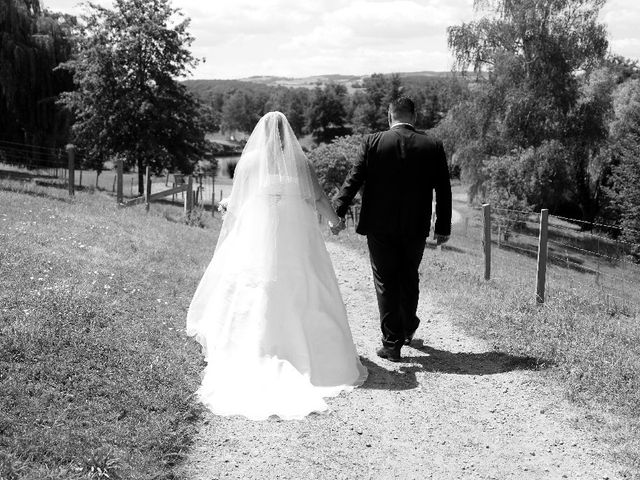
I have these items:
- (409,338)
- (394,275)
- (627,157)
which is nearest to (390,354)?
(409,338)

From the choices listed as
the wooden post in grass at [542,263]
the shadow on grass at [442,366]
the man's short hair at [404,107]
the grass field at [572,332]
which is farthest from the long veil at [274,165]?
the wooden post in grass at [542,263]

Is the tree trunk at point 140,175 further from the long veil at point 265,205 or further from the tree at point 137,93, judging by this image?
the long veil at point 265,205

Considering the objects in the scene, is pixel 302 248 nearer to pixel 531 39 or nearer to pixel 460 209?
pixel 531 39

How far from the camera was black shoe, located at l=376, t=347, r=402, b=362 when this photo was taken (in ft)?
20.8

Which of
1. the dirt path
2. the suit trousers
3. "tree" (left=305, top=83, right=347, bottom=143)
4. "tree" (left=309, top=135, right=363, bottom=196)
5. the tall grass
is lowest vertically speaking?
the dirt path

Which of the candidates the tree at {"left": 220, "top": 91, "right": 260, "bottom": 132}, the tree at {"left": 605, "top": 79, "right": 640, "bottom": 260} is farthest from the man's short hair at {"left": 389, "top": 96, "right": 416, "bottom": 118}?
the tree at {"left": 220, "top": 91, "right": 260, "bottom": 132}

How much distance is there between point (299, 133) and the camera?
126 metres

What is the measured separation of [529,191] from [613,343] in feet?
87.9

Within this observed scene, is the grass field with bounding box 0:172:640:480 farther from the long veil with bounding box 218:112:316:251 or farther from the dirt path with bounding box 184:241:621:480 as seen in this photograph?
the long veil with bounding box 218:112:316:251

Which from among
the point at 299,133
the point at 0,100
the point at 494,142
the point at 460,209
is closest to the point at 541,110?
the point at 494,142

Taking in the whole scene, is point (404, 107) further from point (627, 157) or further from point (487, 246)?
point (627, 157)

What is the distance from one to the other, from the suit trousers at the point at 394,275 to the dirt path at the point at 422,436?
1.14 ft

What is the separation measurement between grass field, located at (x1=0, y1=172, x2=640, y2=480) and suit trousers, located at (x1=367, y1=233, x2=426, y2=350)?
1268 mm

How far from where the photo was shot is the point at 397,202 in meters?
6.16
